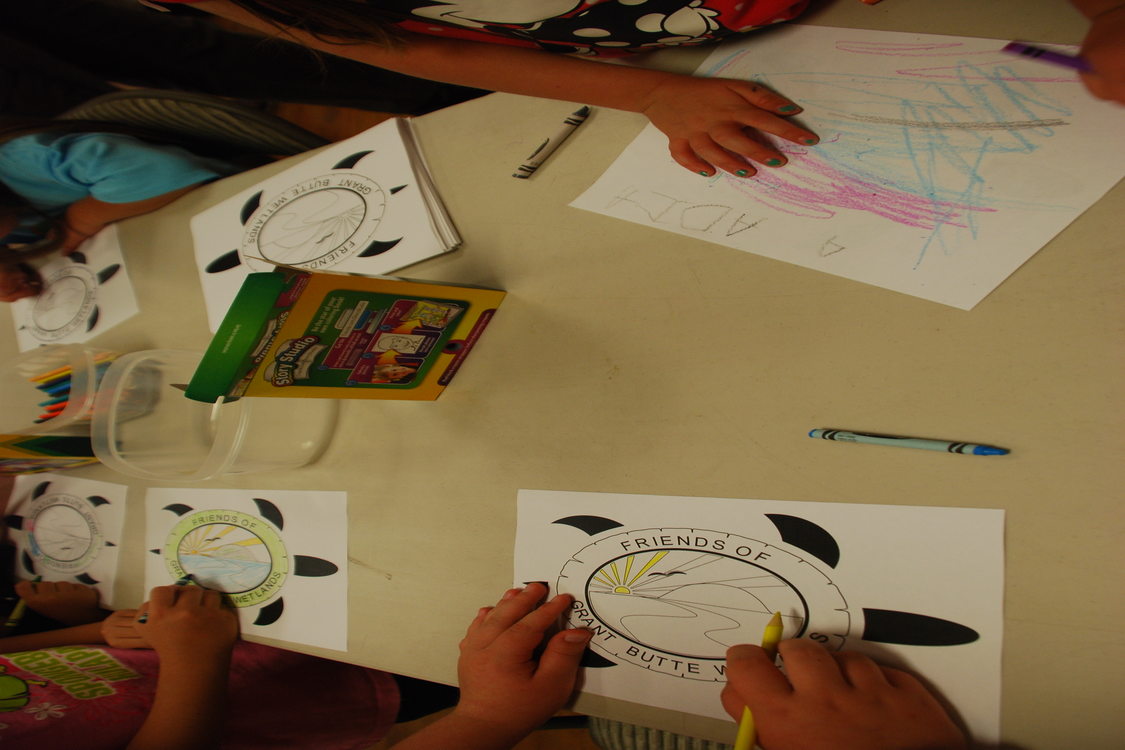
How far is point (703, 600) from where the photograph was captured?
1.61 feet

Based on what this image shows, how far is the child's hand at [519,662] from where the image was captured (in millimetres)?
524

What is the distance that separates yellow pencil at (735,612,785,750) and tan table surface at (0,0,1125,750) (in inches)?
2.9

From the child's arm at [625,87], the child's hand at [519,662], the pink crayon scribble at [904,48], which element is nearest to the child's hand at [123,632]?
the child's hand at [519,662]

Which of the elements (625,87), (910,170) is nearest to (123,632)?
(625,87)

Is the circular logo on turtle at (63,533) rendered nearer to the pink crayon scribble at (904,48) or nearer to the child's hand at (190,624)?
the child's hand at (190,624)

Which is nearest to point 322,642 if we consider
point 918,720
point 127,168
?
point 918,720

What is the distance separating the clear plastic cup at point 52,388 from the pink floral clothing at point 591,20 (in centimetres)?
51

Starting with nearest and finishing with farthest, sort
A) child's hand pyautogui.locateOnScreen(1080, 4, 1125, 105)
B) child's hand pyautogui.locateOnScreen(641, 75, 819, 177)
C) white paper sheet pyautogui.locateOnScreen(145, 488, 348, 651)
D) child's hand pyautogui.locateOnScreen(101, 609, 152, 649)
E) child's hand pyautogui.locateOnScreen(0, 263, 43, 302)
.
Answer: child's hand pyautogui.locateOnScreen(1080, 4, 1125, 105) → child's hand pyautogui.locateOnScreen(641, 75, 819, 177) → white paper sheet pyautogui.locateOnScreen(145, 488, 348, 651) → child's hand pyautogui.locateOnScreen(101, 609, 152, 649) → child's hand pyautogui.locateOnScreen(0, 263, 43, 302)

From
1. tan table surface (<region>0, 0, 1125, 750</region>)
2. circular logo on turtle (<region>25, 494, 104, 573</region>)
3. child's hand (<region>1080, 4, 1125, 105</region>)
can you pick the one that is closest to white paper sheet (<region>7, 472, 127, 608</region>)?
circular logo on turtle (<region>25, 494, 104, 573</region>)

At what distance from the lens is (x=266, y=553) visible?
0.66 m

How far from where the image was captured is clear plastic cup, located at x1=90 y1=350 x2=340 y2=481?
625mm

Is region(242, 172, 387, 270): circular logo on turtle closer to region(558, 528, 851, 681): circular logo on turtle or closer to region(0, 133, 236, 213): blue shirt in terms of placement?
region(0, 133, 236, 213): blue shirt

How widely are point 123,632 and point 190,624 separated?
135mm

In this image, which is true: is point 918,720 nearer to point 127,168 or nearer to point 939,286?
point 939,286
